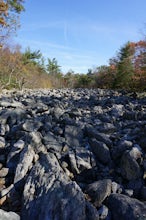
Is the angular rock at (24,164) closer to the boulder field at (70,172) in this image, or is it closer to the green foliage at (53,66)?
the boulder field at (70,172)

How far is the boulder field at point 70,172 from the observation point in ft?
7.77

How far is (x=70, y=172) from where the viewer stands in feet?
10.7

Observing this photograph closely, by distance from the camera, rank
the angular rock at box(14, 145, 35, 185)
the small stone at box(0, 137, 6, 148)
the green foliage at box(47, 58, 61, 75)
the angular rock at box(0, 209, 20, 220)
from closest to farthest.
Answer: the angular rock at box(0, 209, 20, 220) < the angular rock at box(14, 145, 35, 185) < the small stone at box(0, 137, 6, 148) < the green foliage at box(47, 58, 61, 75)

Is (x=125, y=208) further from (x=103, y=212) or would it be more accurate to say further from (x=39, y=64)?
(x=39, y=64)

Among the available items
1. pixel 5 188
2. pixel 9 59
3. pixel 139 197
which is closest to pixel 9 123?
pixel 5 188

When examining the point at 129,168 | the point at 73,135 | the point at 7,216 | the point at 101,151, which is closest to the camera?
the point at 7,216

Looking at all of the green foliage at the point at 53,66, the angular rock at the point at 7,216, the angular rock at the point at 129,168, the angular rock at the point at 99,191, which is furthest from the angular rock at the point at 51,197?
the green foliage at the point at 53,66

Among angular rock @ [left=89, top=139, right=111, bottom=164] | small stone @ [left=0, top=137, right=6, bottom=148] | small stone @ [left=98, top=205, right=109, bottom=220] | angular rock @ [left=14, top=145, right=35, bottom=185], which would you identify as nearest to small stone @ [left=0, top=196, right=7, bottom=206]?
angular rock @ [left=14, top=145, right=35, bottom=185]

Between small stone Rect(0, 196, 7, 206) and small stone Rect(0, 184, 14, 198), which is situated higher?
small stone Rect(0, 184, 14, 198)

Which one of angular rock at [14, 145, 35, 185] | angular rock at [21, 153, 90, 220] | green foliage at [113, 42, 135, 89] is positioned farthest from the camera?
green foliage at [113, 42, 135, 89]

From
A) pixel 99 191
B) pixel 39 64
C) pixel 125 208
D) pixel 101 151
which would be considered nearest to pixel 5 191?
pixel 99 191

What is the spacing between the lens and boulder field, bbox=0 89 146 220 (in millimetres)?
2369

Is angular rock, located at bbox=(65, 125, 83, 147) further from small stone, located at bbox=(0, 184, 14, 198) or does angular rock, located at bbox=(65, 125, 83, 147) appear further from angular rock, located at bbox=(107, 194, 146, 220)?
angular rock, located at bbox=(107, 194, 146, 220)

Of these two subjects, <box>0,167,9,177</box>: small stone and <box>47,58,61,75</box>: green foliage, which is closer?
<box>0,167,9,177</box>: small stone
